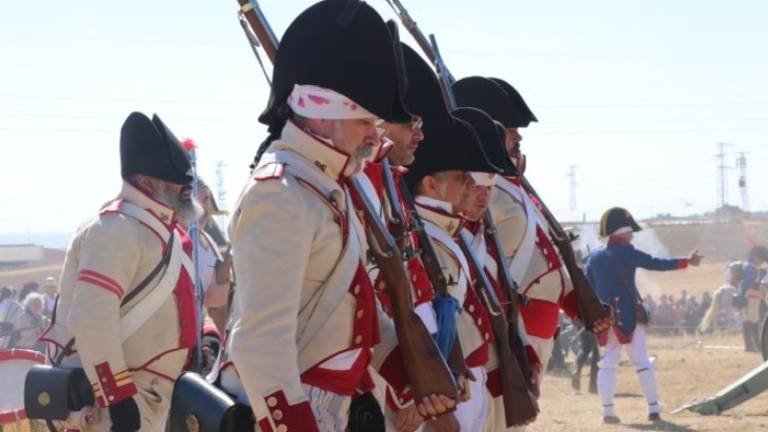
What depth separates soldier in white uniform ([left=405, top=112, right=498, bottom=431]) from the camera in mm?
5898

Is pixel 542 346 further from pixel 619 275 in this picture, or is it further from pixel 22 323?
pixel 22 323

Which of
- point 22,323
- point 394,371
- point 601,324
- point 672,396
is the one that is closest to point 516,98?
A: point 601,324

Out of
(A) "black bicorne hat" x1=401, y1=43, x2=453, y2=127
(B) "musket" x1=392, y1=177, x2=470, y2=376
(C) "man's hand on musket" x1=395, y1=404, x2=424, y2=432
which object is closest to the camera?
(C) "man's hand on musket" x1=395, y1=404, x2=424, y2=432

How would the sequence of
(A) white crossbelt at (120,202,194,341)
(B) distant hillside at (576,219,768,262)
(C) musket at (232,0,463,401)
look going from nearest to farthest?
(C) musket at (232,0,463,401) → (A) white crossbelt at (120,202,194,341) → (B) distant hillside at (576,219,768,262)

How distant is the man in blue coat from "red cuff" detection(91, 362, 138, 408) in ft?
25.8

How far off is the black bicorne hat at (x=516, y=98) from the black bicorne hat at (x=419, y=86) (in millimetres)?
1510

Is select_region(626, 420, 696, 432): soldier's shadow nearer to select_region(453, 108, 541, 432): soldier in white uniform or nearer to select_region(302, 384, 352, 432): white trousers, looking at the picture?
select_region(453, 108, 541, 432): soldier in white uniform

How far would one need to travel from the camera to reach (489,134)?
6.59 metres

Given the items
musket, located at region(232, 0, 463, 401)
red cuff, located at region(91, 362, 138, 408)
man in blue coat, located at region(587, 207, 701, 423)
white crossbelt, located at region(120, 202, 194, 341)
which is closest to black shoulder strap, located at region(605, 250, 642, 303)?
man in blue coat, located at region(587, 207, 701, 423)

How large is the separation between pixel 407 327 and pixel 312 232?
0.55 meters

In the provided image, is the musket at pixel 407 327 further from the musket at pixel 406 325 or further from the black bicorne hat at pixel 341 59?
the black bicorne hat at pixel 341 59

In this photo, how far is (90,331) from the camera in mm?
6484

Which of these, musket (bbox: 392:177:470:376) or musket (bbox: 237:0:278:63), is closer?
musket (bbox: 237:0:278:63)

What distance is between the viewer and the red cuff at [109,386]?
21.2 feet
